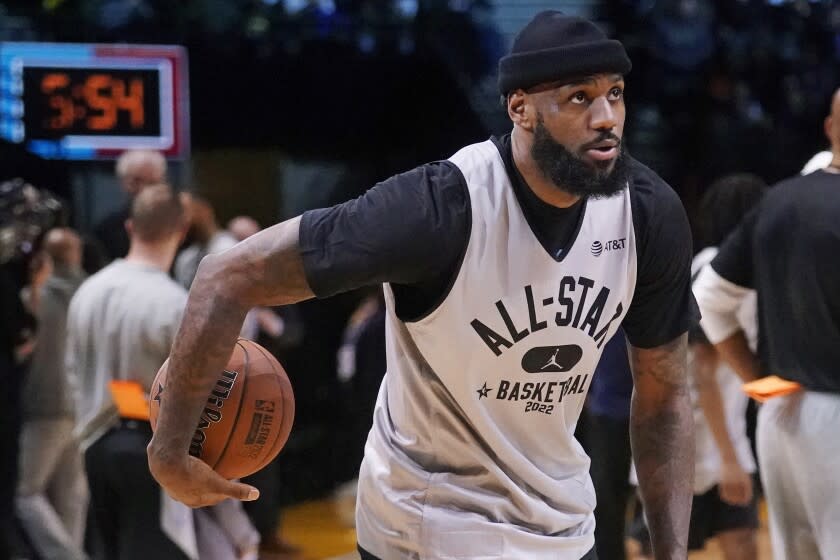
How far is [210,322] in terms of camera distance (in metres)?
2.61

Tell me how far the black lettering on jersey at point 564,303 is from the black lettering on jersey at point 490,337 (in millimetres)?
115

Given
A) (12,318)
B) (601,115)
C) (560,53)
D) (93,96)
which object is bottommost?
(12,318)

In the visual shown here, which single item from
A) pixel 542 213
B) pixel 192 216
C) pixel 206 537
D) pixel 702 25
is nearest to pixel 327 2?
pixel 702 25

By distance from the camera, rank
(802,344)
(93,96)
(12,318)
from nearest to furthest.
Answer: (802,344), (12,318), (93,96)

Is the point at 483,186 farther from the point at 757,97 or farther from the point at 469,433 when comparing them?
the point at 757,97

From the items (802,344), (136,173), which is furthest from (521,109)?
(136,173)

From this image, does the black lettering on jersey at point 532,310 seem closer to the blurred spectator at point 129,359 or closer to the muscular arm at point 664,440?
the muscular arm at point 664,440

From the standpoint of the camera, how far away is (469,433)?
2.80 metres

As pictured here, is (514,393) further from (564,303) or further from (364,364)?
(364,364)

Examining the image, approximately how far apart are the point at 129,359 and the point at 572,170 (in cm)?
294

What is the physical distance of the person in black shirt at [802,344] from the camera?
13.7 feet

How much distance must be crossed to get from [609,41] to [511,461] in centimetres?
86

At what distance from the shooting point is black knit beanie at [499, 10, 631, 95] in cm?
271

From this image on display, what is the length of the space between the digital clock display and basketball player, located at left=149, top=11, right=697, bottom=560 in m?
6.68
